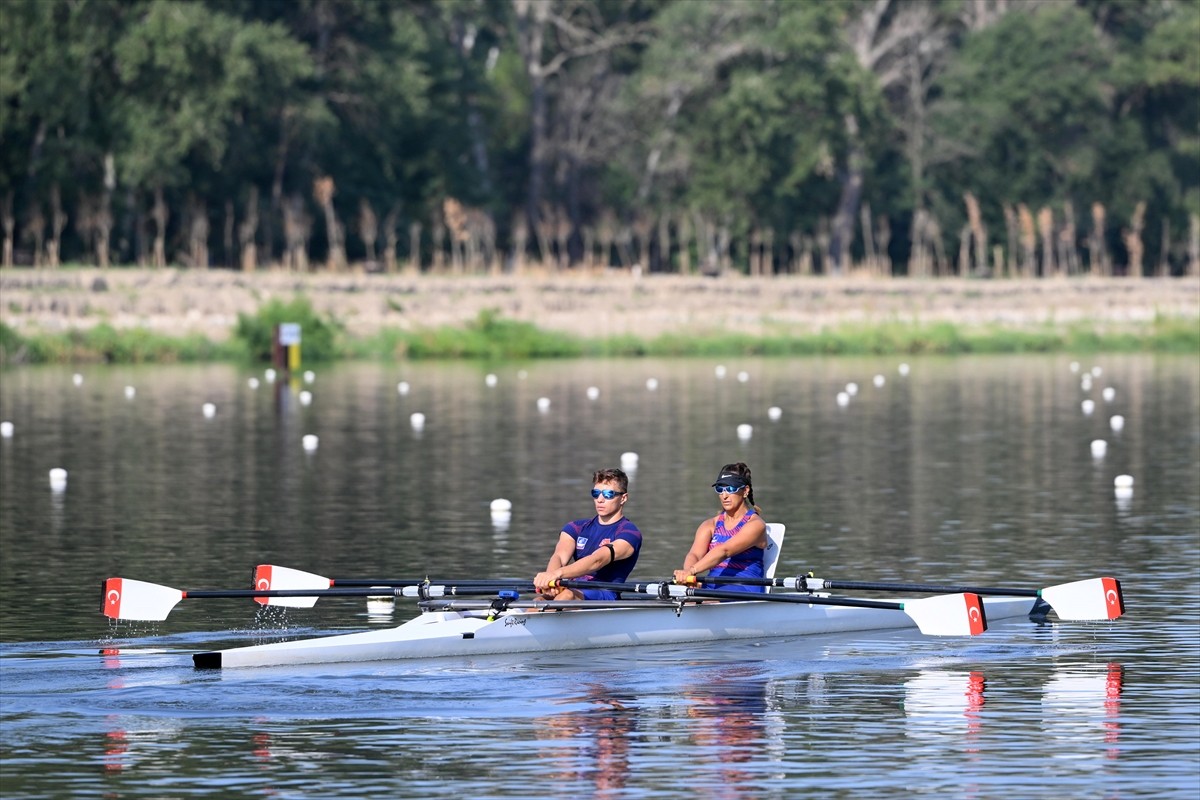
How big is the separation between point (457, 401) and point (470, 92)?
150ft

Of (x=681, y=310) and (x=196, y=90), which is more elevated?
(x=196, y=90)

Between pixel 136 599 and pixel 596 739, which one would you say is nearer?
pixel 596 739

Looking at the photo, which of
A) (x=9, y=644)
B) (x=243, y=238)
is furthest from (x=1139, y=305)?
(x=9, y=644)

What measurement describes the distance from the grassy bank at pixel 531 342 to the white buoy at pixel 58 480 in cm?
2892

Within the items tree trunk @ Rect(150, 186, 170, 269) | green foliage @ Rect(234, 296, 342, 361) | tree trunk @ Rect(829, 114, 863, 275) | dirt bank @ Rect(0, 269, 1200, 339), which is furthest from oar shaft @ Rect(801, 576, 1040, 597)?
tree trunk @ Rect(829, 114, 863, 275)

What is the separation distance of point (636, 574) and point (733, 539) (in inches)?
129

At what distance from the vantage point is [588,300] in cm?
6775

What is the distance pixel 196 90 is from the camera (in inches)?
2874

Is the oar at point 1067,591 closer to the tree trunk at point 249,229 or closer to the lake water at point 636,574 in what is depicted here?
the lake water at point 636,574

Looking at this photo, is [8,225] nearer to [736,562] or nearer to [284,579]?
[284,579]

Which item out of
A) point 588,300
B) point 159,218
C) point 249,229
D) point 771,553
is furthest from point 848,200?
point 771,553

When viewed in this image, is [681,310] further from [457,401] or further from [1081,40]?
[1081,40]

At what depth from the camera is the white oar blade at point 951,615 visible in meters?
16.8

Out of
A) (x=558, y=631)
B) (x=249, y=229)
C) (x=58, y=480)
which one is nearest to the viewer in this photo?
(x=558, y=631)
